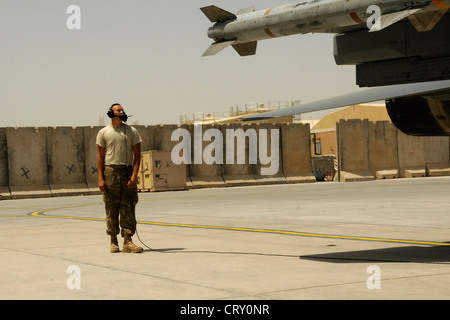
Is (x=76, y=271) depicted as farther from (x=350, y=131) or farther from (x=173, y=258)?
(x=350, y=131)

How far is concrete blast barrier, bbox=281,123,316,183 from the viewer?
154 feet

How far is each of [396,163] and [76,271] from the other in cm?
4318

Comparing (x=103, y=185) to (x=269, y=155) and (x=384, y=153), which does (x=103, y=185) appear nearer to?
(x=269, y=155)

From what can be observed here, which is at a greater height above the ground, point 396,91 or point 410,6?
point 410,6

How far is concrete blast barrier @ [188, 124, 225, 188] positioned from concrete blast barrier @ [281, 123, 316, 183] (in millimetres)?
4923

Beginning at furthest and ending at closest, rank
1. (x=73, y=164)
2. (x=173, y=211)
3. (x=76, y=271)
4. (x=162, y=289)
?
(x=73, y=164)
(x=173, y=211)
(x=76, y=271)
(x=162, y=289)

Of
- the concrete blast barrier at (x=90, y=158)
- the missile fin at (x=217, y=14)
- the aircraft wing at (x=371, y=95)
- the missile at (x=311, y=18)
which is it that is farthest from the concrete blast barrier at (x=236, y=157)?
the aircraft wing at (x=371, y=95)

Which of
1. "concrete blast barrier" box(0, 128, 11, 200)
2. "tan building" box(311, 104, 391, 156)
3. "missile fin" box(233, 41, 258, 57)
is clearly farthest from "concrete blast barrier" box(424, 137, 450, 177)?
→ "missile fin" box(233, 41, 258, 57)

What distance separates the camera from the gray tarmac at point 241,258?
7.65m

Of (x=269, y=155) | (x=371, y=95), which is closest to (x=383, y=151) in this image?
(x=269, y=155)

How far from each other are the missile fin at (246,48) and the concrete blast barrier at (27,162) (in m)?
26.8

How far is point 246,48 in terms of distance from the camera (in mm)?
14484
